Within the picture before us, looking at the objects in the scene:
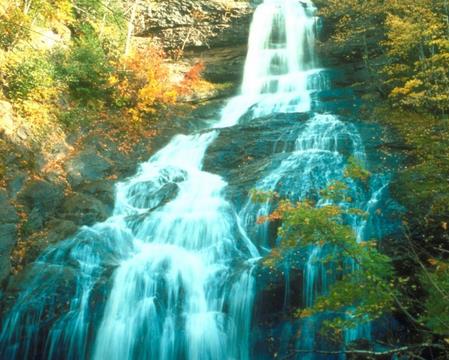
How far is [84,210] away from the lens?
11.0 meters

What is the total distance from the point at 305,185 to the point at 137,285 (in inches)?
185

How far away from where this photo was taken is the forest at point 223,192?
23.4 ft

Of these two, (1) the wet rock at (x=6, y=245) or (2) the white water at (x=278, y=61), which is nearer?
Result: (1) the wet rock at (x=6, y=245)

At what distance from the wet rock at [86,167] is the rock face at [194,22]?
9965 mm

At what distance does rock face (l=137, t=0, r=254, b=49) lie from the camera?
2116cm

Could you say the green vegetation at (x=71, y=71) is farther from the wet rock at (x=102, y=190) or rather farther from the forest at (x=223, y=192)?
the wet rock at (x=102, y=190)

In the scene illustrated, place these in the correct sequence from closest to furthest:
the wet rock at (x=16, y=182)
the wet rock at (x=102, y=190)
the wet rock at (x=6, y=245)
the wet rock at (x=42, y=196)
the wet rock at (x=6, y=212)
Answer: the wet rock at (x=6, y=245)
the wet rock at (x=6, y=212)
the wet rock at (x=16, y=182)
the wet rock at (x=42, y=196)
the wet rock at (x=102, y=190)

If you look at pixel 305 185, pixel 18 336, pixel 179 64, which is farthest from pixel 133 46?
pixel 18 336

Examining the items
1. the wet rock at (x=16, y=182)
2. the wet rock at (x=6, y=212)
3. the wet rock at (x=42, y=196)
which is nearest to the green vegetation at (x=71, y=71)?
the wet rock at (x=16, y=182)

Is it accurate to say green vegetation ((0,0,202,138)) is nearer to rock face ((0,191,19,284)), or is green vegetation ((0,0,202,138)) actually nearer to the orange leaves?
the orange leaves

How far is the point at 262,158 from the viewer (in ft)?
41.4

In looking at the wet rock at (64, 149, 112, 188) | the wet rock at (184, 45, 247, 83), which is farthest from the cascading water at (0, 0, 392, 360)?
the wet rock at (184, 45, 247, 83)

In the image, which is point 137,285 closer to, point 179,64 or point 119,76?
point 119,76

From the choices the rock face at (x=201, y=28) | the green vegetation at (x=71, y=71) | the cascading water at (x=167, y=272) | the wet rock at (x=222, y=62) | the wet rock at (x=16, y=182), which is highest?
the rock face at (x=201, y=28)
